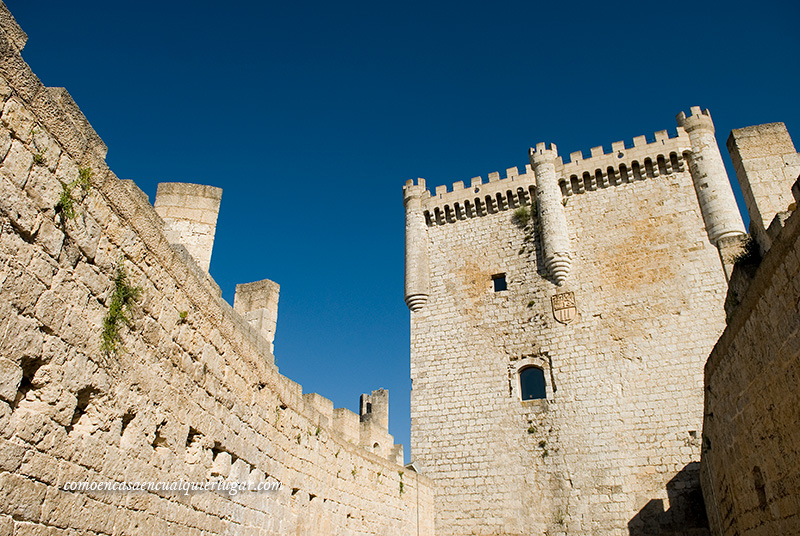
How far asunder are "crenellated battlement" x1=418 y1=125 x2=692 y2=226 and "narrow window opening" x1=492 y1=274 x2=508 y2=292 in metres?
2.03

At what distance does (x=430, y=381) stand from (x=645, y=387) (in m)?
4.97

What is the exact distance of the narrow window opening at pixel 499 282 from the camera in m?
15.1

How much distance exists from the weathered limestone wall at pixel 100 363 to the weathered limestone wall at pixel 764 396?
15.4 feet

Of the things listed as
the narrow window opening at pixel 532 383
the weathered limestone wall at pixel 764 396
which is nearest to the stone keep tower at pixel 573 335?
the narrow window opening at pixel 532 383

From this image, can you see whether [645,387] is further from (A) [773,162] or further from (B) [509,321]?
(A) [773,162]

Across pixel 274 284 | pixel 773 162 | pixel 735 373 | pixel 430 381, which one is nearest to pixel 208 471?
pixel 274 284

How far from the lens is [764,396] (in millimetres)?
4984

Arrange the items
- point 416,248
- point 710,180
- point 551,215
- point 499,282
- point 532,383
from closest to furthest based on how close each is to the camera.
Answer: point 532,383 → point 710,180 → point 551,215 → point 499,282 → point 416,248

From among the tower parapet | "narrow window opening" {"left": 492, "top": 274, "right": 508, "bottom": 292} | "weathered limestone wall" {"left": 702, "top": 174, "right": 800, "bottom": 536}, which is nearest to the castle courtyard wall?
"narrow window opening" {"left": 492, "top": 274, "right": 508, "bottom": 292}

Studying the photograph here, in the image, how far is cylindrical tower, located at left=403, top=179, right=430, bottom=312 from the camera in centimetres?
1579

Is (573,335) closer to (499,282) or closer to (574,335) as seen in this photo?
(574,335)

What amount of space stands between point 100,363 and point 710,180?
14.1 meters

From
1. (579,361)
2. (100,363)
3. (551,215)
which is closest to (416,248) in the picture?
(551,215)

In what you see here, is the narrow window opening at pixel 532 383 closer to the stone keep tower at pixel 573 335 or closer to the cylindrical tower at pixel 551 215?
the stone keep tower at pixel 573 335
